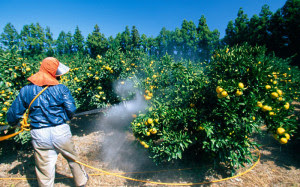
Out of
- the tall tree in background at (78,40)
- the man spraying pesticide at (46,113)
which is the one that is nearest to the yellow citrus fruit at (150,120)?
the man spraying pesticide at (46,113)

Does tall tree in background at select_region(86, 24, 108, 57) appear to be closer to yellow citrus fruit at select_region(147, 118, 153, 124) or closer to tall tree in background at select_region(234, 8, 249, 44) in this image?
tall tree in background at select_region(234, 8, 249, 44)

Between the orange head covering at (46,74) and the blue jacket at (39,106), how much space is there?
7 cm

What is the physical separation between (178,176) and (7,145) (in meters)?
4.35

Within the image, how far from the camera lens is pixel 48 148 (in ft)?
6.89

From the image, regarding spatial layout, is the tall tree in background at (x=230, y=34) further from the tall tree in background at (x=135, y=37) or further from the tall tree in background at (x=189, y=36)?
the tall tree in background at (x=135, y=37)

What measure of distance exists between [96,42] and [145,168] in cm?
3013

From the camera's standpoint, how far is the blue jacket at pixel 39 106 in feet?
6.60

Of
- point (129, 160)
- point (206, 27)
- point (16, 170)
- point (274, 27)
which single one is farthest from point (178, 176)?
point (206, 27)

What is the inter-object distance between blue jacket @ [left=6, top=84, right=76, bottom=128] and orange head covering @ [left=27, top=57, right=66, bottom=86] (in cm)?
7

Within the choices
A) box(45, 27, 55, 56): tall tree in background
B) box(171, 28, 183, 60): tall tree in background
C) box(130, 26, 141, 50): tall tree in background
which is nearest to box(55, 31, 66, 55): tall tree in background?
box(45, 27, 55, 56): tall tree in background

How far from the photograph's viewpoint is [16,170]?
2934 mm

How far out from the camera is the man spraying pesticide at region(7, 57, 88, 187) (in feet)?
6.63

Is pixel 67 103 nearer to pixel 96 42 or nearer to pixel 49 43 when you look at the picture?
pixel 96 42

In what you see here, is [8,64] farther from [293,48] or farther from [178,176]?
[293,48]
